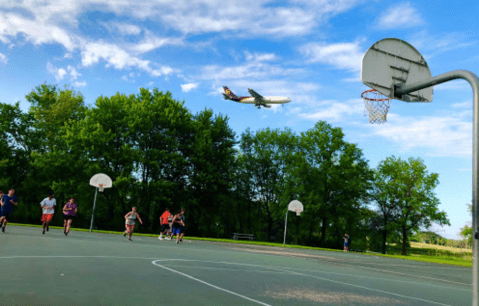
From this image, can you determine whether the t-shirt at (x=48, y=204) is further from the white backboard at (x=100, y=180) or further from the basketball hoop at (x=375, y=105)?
the basketball hoop at (x=375, y=105)

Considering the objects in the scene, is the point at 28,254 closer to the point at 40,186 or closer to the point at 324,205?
the point at 40,186

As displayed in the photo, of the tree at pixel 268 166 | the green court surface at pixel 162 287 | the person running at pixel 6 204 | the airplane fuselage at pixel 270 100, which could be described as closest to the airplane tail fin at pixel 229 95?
the airplane fuselage at pixel 270 100

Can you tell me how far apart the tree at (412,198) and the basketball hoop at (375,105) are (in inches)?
1780

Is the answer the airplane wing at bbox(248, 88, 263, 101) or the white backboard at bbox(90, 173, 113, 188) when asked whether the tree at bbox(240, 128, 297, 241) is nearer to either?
the airplane wing at bbox(248, 88, 263, 101)

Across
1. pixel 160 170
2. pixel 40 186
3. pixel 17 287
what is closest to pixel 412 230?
pixel 160 170

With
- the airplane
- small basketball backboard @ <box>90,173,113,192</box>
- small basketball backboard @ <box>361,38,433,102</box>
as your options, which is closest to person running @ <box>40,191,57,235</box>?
small basketball backboard @ <box>90,173,113,192</box>

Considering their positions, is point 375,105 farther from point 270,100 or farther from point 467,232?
point 467,232

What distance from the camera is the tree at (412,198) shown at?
53344mm

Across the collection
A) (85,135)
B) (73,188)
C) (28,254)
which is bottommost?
(28,254)

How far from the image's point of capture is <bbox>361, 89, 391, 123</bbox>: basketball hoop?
36.3 feet

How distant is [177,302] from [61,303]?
1.59 metres

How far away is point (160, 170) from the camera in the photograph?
45281 millimetres

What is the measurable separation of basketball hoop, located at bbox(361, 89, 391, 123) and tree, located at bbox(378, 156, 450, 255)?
45224 mm

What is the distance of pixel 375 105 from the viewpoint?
11.4 metres
